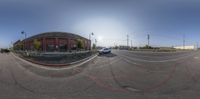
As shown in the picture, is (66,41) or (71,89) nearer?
(71,89)

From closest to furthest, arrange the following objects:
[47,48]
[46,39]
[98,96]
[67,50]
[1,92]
A: 1. [98,96]
2. [1,92]
3. [46,39]
4. [47,48]
5. [67,50]

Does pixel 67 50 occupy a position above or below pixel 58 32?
below

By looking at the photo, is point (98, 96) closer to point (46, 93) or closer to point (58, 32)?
point (46, 93)

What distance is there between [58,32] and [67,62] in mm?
3403

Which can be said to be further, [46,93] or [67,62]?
[67,62]

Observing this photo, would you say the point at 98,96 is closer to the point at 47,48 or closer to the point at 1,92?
the point at 1,92

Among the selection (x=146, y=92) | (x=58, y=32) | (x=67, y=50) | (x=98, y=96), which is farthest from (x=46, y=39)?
(x=146, y=92)

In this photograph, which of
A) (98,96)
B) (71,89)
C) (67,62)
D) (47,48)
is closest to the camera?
(98,96)

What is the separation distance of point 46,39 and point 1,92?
13.1 feet

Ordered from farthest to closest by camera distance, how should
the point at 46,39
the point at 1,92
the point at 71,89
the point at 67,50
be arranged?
the point at 67,50 < the point at 46,39 < the point at 71,89 < the point at 1,92

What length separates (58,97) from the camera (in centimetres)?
541

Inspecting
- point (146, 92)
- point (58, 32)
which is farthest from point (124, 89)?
point (58, 32)

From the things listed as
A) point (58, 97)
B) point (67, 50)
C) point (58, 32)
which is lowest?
point (58, 97)

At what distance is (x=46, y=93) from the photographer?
227 inches
